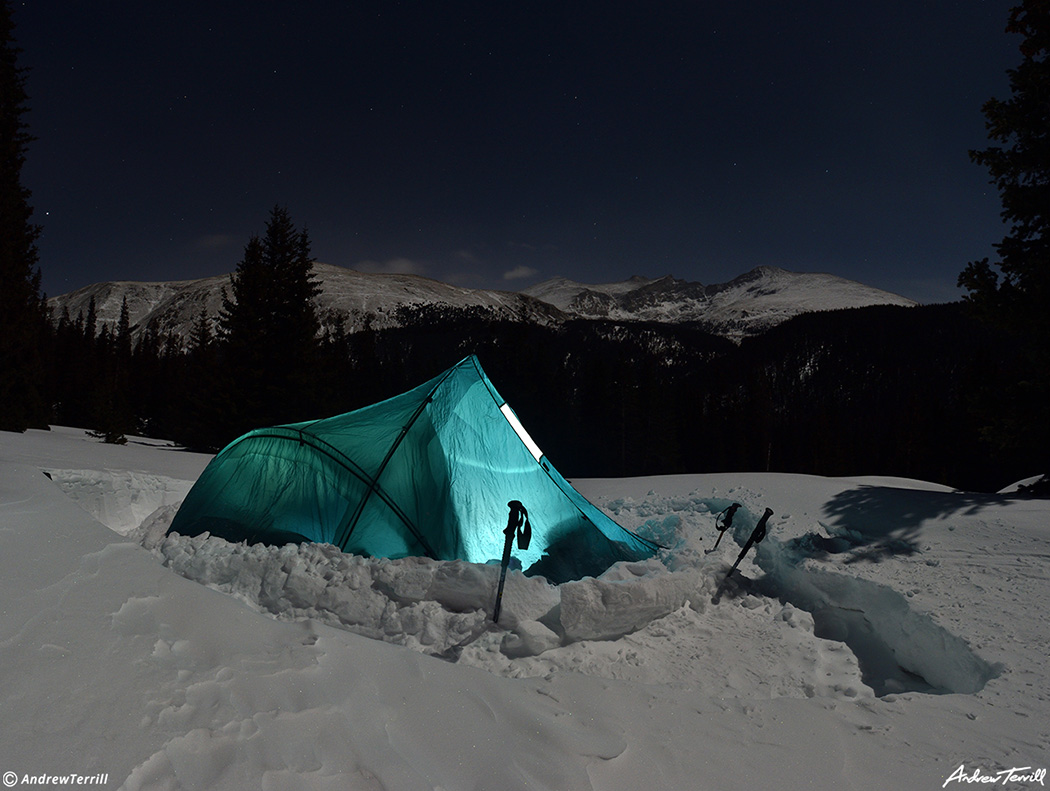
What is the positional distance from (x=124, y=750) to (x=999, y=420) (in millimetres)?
12656

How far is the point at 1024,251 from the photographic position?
9602mm

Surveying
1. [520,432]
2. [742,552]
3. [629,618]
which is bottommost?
[629,618]

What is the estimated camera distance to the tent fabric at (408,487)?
4.94 metres

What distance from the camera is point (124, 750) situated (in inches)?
59.9

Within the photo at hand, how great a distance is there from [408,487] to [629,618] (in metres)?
Result: 2.53

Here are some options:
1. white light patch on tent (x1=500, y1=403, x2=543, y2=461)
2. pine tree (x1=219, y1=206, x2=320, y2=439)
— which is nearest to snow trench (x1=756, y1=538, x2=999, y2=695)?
white light patch on tent (x1=500, y1=403, x2=543, y2=461)

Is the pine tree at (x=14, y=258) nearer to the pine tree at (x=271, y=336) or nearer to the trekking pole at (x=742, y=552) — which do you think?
the pine tree at (x=271, y=336)

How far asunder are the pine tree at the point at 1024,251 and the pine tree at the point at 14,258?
27643 millimetres
